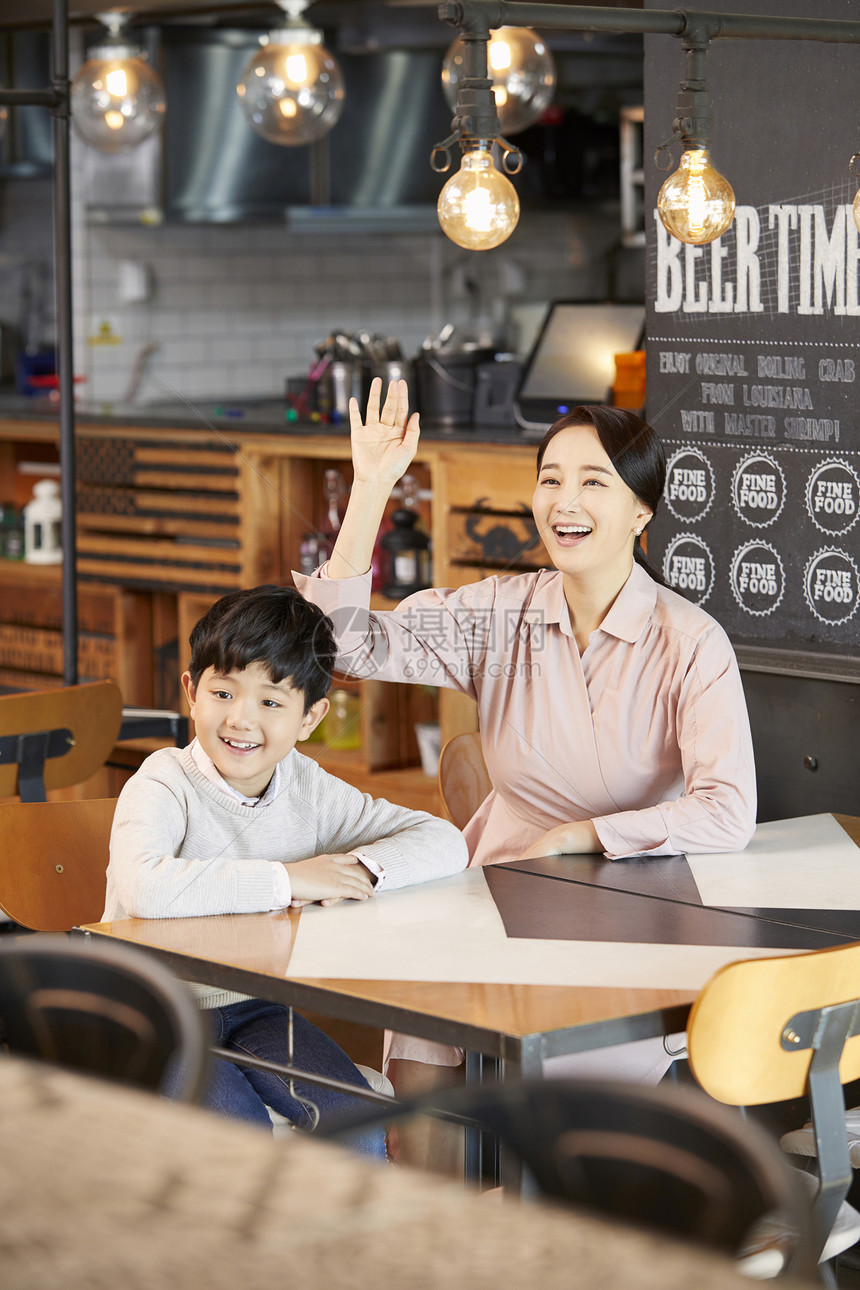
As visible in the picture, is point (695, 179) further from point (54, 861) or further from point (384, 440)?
point (54, 861)

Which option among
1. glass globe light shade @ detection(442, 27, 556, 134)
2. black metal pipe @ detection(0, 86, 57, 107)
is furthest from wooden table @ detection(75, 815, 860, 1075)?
glass globe light shade @ detection(442, 27, 556, 134)

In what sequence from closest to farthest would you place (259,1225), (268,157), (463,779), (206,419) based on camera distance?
(259,1225) → (463,779) → (206,419) → (268,157)

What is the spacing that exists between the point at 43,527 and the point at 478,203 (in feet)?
11.0

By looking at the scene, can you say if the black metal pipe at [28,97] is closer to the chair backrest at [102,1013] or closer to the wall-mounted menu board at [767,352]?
the wall-mounted menu board at [767,352]

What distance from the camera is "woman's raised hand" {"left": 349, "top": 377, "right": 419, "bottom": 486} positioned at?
7.89 feet

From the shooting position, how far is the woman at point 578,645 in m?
2.35

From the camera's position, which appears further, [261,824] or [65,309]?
[65,309]

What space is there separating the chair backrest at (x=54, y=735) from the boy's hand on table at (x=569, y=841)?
1104 mm

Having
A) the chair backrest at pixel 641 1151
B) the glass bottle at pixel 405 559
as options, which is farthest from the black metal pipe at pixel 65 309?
the chair backrest at pixel 641 1151

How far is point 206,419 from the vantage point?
519 centimetres

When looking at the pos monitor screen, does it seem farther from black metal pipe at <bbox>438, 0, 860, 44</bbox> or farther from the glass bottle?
black metal pipe at <bbox>438, 0, 860, 44</bbox>

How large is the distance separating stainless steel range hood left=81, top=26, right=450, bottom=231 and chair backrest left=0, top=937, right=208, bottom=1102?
527 cm

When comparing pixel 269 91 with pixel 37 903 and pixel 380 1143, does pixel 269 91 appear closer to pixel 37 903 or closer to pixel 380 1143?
pixel 37 903

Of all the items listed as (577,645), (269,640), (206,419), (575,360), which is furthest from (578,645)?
(206,419)
